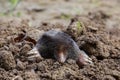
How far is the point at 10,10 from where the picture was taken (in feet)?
17.4

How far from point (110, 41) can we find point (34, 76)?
0.84m

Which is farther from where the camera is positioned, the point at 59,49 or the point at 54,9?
the point at 54,9

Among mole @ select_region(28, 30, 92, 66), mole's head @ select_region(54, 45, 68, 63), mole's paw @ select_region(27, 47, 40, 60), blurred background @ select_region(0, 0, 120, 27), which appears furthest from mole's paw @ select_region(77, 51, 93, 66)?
blurred background @ select_region(0, 0, 120, 27)

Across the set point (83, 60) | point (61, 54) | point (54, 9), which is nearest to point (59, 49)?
point (61, 54)

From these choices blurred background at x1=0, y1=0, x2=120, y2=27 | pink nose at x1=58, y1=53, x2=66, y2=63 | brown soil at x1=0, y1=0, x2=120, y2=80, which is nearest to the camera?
brown soil at x1=0, y1=0, x2=120, y2=80

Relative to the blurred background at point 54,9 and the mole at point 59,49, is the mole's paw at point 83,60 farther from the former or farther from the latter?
the blurred background at point 54,9

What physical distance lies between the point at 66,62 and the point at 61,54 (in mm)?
71

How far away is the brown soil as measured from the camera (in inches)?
118

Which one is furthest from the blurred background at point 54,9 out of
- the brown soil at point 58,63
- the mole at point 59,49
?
the mole at point 59,49

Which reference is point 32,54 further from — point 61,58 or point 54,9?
point 54,9

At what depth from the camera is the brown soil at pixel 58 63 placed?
118 inches

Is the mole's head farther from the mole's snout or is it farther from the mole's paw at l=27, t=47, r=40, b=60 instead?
the mole's paw at l=27, t=47, r=40, b=60

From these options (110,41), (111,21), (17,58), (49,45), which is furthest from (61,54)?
(111,21)

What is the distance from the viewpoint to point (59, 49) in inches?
124
